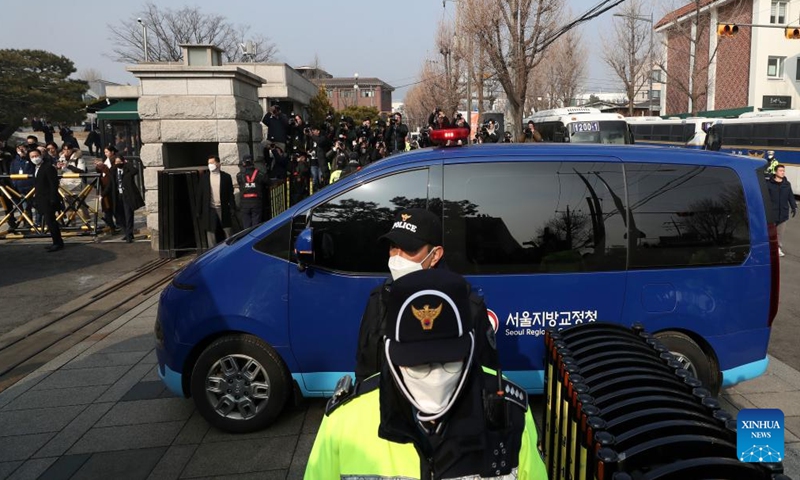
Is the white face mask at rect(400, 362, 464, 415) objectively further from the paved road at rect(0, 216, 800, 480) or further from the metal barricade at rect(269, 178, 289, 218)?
the metal barricade at rect(269, 178, 289, 218)

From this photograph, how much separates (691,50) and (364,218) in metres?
45.3


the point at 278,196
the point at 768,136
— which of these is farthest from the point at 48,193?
the point at 768,136

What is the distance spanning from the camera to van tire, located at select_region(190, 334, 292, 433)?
4301 millimetres

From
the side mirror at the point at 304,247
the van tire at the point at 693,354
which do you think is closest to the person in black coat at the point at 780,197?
the van tire at the point at 693,354

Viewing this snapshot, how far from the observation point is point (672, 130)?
27.5 meters

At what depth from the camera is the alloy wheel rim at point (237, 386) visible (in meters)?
4.32

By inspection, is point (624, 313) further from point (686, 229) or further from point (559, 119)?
point (559, 119)

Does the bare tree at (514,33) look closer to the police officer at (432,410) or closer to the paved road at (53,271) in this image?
the paved road at (53,271)

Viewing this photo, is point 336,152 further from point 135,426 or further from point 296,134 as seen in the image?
point 135,426

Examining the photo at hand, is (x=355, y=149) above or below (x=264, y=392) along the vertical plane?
above

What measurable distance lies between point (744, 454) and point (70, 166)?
18.4 m

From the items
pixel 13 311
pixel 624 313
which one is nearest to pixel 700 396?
pixel 624 313

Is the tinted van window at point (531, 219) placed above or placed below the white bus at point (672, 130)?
below

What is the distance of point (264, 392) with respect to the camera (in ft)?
14.4
